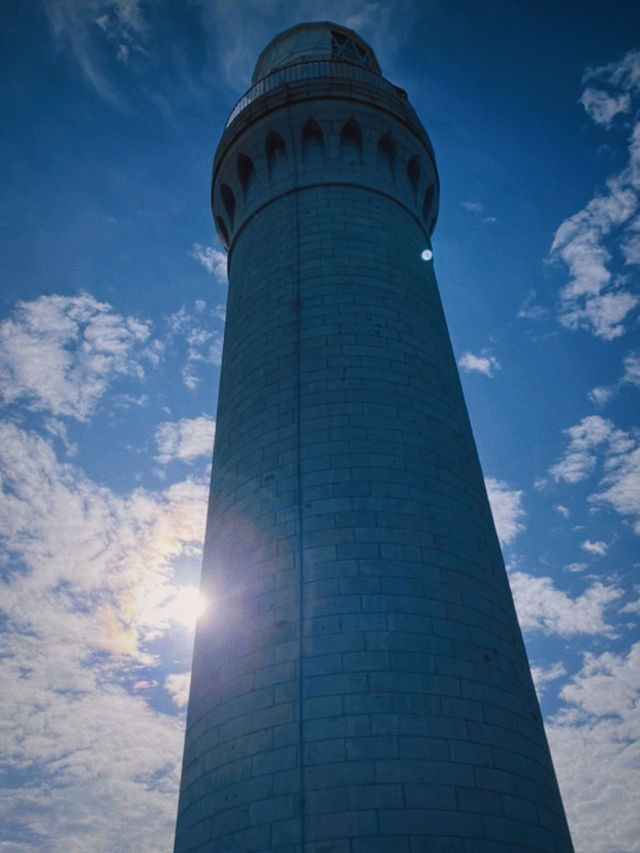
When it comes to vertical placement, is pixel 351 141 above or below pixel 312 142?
above

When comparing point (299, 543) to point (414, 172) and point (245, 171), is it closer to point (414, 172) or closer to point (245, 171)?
point (245, 171)

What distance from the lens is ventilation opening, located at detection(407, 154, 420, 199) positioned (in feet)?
65.2

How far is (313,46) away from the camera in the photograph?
82.5ft

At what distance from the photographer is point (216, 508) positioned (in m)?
14.3

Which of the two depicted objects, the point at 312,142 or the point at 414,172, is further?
the point at 414,172

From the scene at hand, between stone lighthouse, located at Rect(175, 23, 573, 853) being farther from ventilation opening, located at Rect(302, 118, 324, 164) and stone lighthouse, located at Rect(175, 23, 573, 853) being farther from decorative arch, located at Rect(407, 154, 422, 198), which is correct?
decorative arch, located at Rect(407, 154, 422, 198)

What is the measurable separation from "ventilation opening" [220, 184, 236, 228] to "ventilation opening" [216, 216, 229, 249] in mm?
422

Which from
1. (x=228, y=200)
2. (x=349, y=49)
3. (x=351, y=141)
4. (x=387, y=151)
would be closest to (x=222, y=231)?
(x=228, y=200)

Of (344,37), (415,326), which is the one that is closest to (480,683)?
(415,326)

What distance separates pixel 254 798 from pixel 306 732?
1.12 metres

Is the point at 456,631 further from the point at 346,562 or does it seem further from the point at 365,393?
the point at 365,393

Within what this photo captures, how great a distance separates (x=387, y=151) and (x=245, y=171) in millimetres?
3918

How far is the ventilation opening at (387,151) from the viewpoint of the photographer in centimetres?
1916

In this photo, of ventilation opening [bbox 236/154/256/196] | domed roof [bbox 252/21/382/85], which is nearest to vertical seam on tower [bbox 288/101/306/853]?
ventilation opening [bbox 236/154/256/196]
